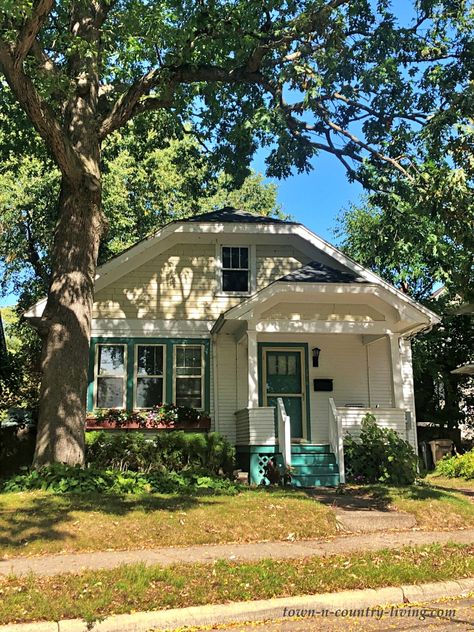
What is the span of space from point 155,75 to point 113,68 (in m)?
0.92

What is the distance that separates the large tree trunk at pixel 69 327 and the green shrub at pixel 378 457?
18.4 ft

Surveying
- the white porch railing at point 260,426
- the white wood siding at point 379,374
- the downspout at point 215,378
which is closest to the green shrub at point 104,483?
the white porch railing at point 260,426

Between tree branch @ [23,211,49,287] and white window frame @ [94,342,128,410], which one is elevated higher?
tree branch @ [23,211,49,287]

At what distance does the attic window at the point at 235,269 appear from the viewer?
1512 centimetres

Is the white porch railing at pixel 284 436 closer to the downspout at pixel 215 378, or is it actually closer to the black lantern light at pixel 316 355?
the downspout at pixel 215 378

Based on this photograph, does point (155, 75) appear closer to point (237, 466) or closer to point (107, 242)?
point (237, 466)

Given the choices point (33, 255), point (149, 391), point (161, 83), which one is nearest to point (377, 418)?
point (149, 391)

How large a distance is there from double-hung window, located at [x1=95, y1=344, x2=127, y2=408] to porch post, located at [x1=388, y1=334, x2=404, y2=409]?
6.17 metres

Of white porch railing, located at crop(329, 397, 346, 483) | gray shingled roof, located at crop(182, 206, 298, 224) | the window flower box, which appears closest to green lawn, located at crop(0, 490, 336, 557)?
white porch railing, located at crop(329, 397, 346, 483)

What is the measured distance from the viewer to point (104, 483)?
31.7ft

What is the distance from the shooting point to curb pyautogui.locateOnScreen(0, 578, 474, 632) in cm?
449

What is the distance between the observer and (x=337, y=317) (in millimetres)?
13789

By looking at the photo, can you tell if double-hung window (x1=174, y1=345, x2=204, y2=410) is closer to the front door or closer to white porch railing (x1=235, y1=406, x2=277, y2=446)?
the front door

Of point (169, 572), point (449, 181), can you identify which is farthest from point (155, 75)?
point (169, 572)
